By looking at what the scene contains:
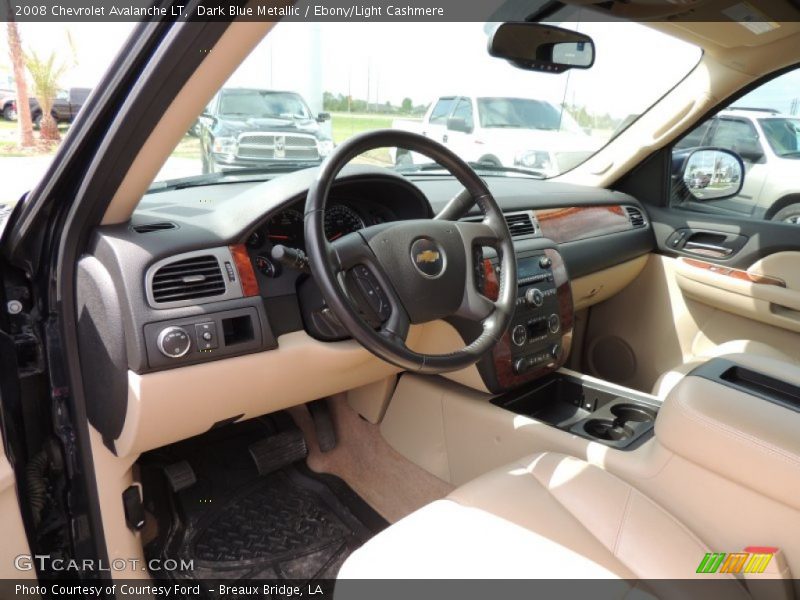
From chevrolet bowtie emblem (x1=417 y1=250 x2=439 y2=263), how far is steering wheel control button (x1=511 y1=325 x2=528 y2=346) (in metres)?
0.62

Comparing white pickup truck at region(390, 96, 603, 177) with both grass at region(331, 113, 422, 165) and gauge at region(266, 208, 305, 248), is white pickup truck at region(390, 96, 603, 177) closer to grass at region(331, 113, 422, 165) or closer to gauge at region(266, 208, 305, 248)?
grass at region(331, 113, 422, 165)

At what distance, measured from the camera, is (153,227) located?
157cm

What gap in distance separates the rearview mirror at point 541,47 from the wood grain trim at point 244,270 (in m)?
0.93

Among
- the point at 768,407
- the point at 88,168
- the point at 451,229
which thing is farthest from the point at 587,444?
the point at 88,168

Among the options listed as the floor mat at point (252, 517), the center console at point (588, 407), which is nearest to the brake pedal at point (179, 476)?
the floor mat at point (252, 517)

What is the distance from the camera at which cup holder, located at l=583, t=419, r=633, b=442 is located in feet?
6.07

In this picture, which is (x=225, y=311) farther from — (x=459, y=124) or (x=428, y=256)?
(x=459, y=124)

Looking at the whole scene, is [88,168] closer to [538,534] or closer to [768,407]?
[538,534]

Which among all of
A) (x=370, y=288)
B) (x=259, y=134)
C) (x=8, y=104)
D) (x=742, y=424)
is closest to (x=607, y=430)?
(x=742, y=424)

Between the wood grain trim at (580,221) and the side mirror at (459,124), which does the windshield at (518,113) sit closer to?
the side mirror at (459,124)

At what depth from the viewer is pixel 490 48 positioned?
179 cm

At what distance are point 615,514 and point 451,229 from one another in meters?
0.78

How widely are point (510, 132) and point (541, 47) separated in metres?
2.59

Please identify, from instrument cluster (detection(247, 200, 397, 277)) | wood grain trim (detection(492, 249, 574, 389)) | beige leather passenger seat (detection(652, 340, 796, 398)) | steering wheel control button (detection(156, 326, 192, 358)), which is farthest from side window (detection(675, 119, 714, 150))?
steering wheel control button (detection(156, 326, 192, 358))
